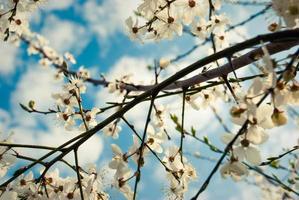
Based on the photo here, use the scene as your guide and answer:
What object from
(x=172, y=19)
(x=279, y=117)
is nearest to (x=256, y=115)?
(x=279, y=117)

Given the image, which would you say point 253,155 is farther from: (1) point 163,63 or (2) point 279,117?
(1) point 163,63

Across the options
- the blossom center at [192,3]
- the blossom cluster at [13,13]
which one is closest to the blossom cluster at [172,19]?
the blossom center at [192,3]

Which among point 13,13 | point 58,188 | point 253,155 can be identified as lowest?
point 253,155

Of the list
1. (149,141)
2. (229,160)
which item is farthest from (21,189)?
(229,160)

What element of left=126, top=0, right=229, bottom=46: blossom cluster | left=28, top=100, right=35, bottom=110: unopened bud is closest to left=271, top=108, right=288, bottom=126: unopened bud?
left=126, top=0, right=229, bottom=46: blossom cluster

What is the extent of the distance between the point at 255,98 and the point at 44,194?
4.28ft

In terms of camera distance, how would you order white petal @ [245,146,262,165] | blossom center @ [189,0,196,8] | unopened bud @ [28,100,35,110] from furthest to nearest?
unopened bud @ [28,100,35,110], blossom center @ [189,0,196,8], white petal @ [245,146,262,165]

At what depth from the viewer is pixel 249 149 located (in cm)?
151

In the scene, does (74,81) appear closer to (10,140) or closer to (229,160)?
(10,140)

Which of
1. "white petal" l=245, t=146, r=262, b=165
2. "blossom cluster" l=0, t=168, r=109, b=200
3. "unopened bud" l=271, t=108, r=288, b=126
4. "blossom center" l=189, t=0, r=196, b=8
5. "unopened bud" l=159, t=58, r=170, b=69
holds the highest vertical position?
"unopened bud" l=159, t=58, r=170, b=69

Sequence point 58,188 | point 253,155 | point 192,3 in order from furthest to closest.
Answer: point 192,3
point 58,188
point 253,155

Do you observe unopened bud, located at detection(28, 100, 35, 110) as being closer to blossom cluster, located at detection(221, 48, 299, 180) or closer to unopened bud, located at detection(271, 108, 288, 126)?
blossom cluster, located at detection(221, 48, 299, 180)

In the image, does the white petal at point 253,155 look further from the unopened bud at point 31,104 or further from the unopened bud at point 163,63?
the unopened bud at point 31,104

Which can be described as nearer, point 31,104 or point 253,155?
point 253,155
